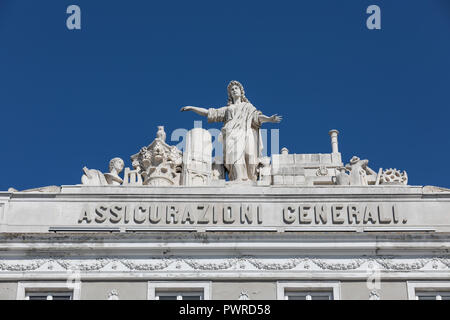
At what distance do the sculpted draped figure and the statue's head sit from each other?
3.37 m

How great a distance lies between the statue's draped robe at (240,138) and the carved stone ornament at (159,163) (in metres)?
1.72

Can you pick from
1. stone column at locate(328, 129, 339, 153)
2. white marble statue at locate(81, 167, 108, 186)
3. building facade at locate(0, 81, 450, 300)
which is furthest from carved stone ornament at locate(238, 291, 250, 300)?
stone column at locate(328, 129, 339, 153)

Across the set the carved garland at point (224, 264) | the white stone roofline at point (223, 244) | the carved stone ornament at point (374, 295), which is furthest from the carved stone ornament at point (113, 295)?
the carved stone ornament at point (374, 295)

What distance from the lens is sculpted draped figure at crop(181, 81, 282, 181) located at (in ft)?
112

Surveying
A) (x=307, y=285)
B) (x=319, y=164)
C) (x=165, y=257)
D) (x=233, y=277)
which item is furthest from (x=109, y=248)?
(x=319, y=164)

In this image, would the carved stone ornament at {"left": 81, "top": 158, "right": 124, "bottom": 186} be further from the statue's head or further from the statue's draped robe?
the statue's draped robe

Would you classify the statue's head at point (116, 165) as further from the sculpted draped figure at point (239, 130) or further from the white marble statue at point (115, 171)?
the sculpted draped figure at point (239, 130)

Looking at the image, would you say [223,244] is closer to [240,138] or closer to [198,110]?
[240,138]

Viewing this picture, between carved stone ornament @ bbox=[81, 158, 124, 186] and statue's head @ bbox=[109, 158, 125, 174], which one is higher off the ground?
statue's head @ bbox=[109, 158, 125, 174]

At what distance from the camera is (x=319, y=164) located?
113 feet

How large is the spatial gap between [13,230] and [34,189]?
1.79 m
